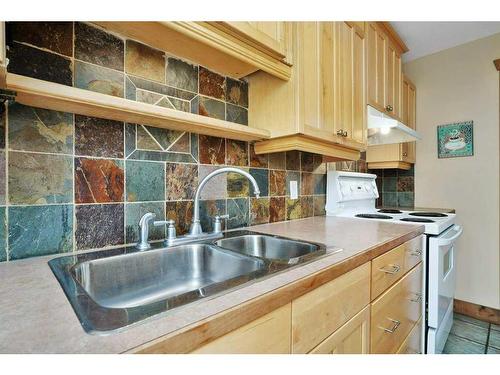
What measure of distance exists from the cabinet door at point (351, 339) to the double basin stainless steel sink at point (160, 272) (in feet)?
0.80

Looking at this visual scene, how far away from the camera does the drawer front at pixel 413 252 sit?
121cm

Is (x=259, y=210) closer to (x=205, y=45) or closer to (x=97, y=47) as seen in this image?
(x=205, y=45)

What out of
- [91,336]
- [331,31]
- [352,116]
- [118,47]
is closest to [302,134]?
[352,116]

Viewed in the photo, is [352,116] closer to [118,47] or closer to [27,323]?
[118,47]

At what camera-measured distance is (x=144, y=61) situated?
3.27ft

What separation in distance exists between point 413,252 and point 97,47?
1633 millimetres

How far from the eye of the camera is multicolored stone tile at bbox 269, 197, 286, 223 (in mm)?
1488

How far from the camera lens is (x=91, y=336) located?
0.38m

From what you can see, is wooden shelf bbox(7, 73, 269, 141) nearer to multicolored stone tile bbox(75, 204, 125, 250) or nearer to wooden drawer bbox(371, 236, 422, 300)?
multicolored stone tile bbox(75, 204, 125, 250)

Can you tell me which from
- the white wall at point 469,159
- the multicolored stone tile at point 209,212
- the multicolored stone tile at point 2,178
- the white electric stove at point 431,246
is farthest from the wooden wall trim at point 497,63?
the multicolored stone tile at point 2,178

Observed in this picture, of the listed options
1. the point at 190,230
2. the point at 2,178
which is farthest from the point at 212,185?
the point at 2,178

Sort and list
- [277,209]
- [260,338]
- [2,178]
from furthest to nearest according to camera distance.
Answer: [277,209] → [2,178] → [260,338]

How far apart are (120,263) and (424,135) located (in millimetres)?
2867

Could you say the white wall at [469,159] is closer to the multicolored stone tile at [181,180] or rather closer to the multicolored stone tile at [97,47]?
the multicolored stone tile at [181,180]
